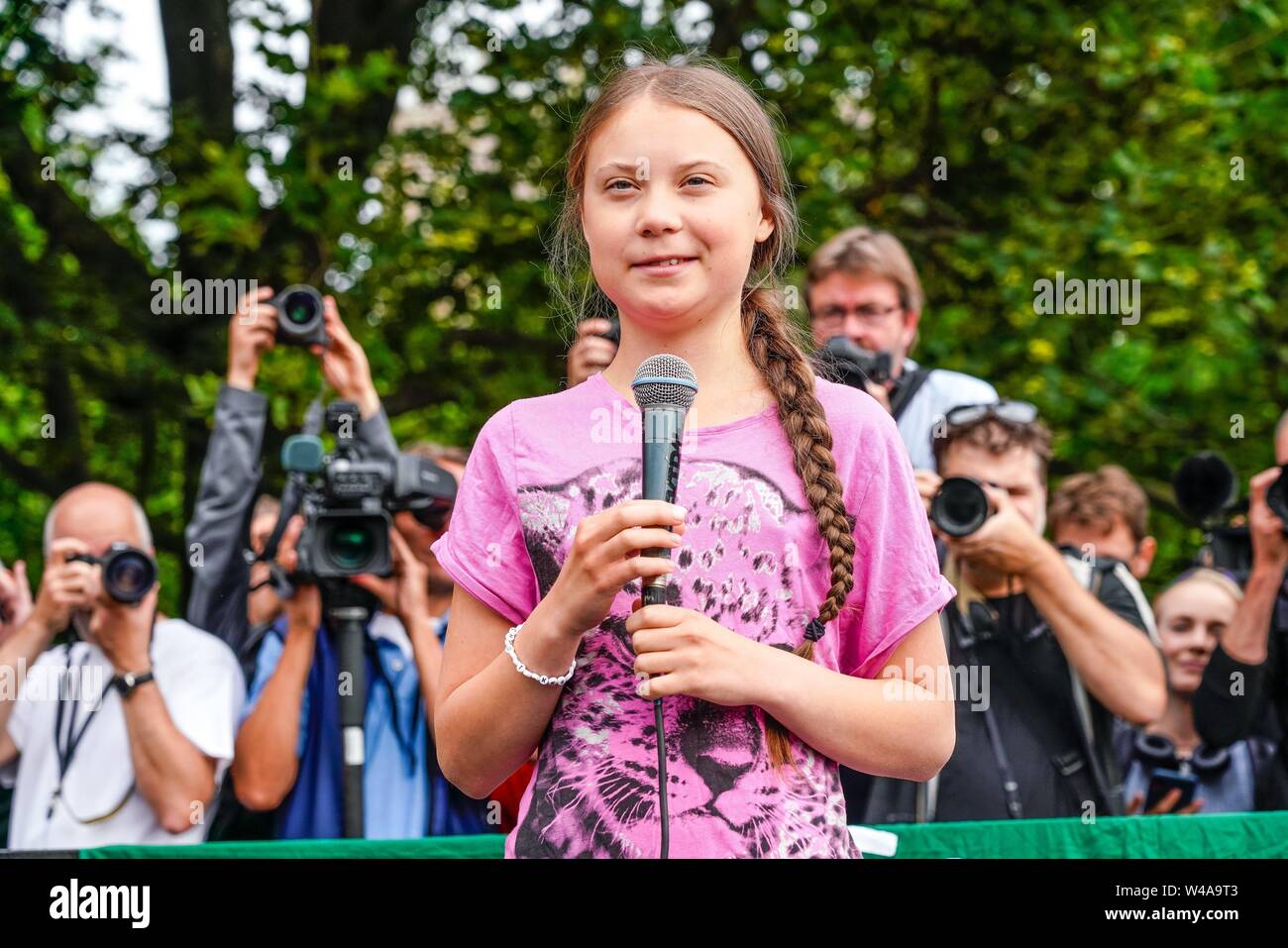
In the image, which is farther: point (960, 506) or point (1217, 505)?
point (1217, 505)

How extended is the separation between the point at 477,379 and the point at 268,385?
1983 mm

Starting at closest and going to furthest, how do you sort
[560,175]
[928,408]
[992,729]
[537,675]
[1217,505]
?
[537,675], [992,729], [928,408], [1217,505], [560,175]

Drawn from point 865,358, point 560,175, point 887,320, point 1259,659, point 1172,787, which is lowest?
point 1172,787

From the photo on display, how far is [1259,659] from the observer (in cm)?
395

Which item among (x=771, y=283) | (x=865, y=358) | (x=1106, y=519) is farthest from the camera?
(x=1106, y=519)

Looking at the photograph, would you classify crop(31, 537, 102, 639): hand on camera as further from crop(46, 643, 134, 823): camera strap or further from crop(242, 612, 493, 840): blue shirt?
crop(242, 612, 493, 840): blue shirt

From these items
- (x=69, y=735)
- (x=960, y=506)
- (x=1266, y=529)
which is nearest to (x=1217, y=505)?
(x=1266, y=529)

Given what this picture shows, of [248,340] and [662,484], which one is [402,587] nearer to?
[248,340]

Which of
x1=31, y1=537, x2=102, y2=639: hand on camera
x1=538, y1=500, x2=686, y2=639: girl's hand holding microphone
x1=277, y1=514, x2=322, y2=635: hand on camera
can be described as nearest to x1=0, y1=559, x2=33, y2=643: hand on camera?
x1=31, y1=537, x2=102, y2=639: hand on camera

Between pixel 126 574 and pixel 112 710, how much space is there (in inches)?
16.5

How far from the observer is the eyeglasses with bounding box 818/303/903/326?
14.2 feet

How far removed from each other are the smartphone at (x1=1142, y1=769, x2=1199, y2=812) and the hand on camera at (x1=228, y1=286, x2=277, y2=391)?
284cm

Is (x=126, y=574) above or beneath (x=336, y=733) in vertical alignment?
above
